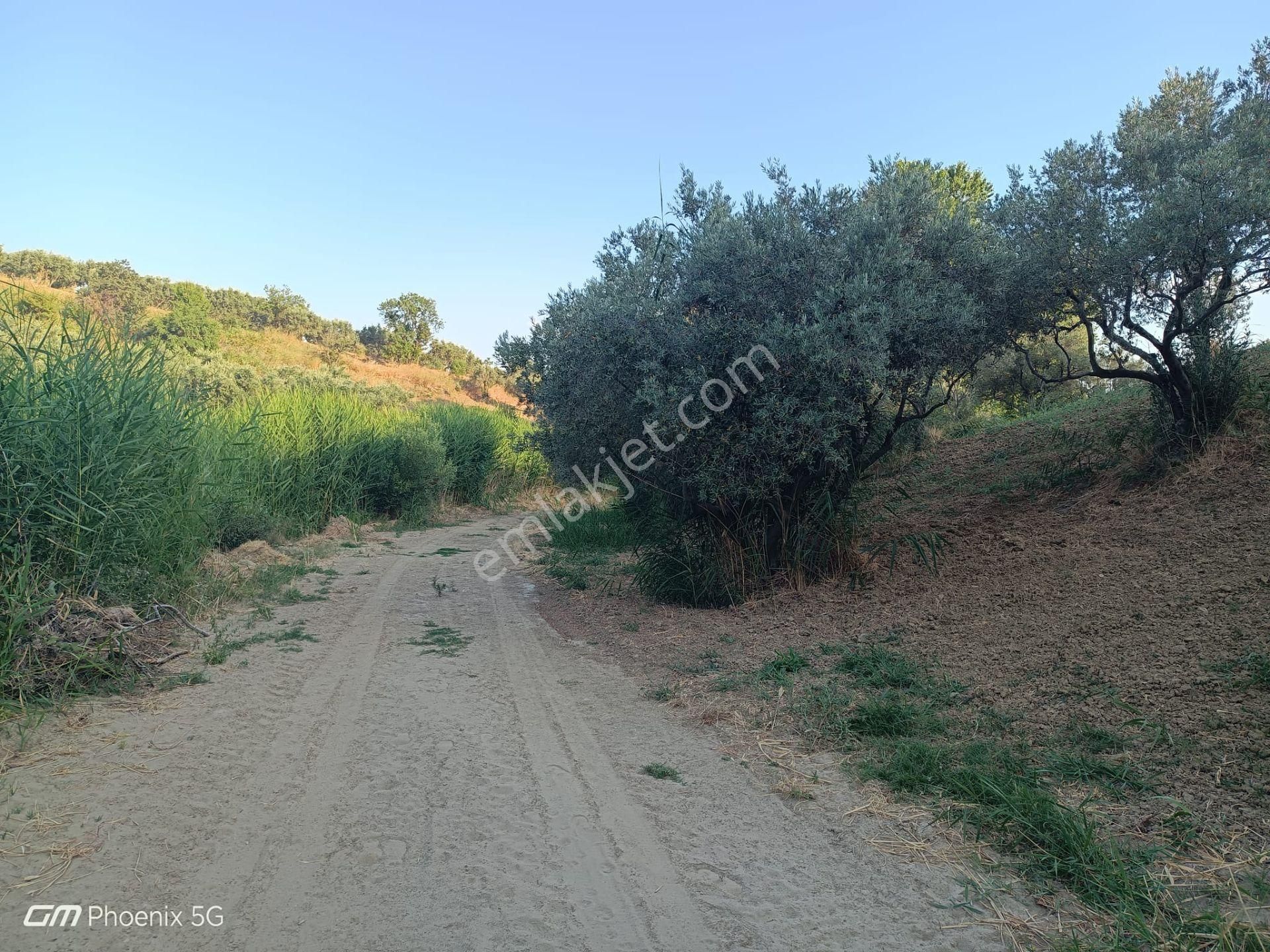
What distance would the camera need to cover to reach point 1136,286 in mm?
7156

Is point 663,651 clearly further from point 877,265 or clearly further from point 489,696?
point 877,265

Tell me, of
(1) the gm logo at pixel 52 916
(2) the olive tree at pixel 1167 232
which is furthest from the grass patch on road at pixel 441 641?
(2) the olive tree at pixel 1167 232

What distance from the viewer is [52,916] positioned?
2820 millimetres

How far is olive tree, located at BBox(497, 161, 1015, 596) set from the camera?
7.01m

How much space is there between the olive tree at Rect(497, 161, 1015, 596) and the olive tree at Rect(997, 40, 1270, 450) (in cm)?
54

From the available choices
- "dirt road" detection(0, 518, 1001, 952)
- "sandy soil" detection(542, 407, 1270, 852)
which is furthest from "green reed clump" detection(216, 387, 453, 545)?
"dirt road" detection(0, 518, 1001, 952)

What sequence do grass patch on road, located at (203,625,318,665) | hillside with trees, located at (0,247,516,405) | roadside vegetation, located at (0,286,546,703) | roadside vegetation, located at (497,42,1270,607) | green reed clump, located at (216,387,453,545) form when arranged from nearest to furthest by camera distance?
1. roadside vegetation, located at (0,286,546,703)
2. grass patch on road, located at (203,625,318,665)
3. roadside vegetation, located at (497,42,1270,607)
4. green reed clump, located at (216,387,453,545)
5. hillside with trees, located at (0,247,516,405)

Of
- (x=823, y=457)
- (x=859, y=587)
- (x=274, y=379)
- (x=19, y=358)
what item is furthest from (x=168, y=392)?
(x=274, y=379)

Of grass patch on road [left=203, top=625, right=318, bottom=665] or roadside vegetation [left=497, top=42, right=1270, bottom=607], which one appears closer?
grass patch on road [left=203, top=625, right=318, bottom=665]

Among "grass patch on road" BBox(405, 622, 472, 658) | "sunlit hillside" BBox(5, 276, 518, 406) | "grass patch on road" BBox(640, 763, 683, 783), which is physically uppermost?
"sunlit hillside" BBox(5, 276, 518, 406)

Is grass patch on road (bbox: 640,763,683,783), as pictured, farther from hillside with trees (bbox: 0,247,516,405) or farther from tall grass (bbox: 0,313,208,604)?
hillside with trees (bbox: 0,247,516,405)

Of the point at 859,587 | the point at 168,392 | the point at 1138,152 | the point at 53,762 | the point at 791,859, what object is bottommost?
the point at 53,762

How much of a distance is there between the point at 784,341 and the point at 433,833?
195 inches

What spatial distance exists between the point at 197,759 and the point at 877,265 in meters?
6.51
